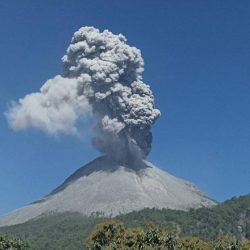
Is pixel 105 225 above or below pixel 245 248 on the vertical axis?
above

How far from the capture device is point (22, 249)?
9306 centimetres

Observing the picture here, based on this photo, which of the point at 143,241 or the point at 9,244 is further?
the point at 143,241

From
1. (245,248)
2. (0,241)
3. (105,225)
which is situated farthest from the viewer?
(105,225)

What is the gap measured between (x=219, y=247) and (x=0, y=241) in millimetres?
36820

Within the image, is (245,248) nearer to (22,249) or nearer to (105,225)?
(105,225)

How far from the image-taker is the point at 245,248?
104 m

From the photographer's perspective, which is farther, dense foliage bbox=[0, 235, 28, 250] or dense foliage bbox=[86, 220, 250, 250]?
dense foliage bbox=[86, 220, 250, 250]

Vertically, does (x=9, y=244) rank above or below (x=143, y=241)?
below

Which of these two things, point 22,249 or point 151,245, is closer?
point 22,249

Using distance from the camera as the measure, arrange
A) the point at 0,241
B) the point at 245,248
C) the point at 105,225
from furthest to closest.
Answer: the point at 105,225 < the point at 245,248 < the point at 0,241

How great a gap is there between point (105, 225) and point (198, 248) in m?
16.2

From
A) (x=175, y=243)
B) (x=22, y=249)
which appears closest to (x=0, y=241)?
(x=22, y=249)

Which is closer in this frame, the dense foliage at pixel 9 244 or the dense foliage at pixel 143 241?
the dense foliage at pixel 9 244

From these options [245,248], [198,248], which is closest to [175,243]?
[198,248]
